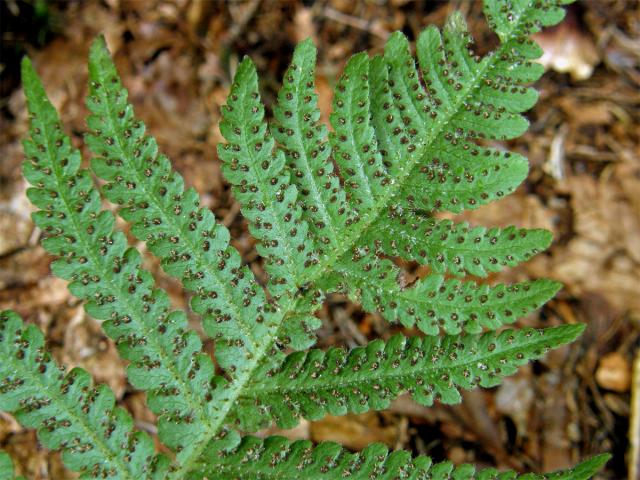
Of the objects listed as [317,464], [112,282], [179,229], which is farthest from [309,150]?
[317,464]

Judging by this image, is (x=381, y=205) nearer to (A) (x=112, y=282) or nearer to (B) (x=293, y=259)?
(B) (x=293, y=259)

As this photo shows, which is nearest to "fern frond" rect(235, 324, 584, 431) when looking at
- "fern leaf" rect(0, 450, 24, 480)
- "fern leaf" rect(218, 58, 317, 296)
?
"fern leaf" rect(218, 58, 317, 296)

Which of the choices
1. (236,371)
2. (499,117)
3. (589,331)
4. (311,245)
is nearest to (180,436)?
(236,371)

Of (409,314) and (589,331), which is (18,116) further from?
(589,331)

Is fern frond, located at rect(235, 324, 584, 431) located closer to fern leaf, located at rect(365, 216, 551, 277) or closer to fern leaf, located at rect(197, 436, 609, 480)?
fern leaf, located at rect(197, 436, 609, 480)

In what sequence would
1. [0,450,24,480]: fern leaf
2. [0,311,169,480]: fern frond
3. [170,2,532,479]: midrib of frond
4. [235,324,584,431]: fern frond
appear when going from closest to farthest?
[0,450,24,480]: fern leaf < [0,311,169,480]: fern frond < [235,324,584,431]: fern frond < [170,2,532,479]: midrib of frond

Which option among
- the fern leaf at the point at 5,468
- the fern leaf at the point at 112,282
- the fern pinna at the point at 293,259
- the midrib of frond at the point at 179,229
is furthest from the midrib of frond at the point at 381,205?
the fern leaf at the point at 5,468
